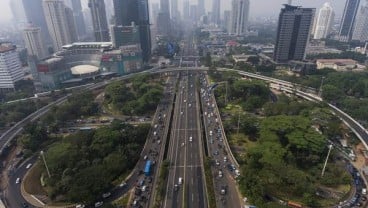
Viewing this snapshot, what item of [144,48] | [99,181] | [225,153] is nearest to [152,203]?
[99,181]

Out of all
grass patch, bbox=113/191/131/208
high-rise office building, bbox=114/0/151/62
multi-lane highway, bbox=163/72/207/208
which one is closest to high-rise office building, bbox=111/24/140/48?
high-rise office building, bbox=114/0/151/62

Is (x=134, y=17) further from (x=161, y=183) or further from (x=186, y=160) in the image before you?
(x=161, y=183)

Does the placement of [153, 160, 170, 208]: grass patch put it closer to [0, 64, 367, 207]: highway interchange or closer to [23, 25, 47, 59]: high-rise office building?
[0, 64, 367, 207]: highway interchange

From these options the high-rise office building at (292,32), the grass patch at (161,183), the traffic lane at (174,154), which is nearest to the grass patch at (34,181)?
the grass patch at (161,183)

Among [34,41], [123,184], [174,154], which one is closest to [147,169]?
[123,184]

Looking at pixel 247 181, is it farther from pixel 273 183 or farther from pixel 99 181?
pixel 99 181

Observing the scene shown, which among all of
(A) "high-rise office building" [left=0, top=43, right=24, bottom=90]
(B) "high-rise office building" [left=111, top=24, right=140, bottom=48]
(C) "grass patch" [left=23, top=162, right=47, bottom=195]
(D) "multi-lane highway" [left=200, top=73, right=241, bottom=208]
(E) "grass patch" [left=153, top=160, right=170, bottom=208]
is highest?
(B) "high-rise office building" [left=111, top=24, right=140, bottom=48]
